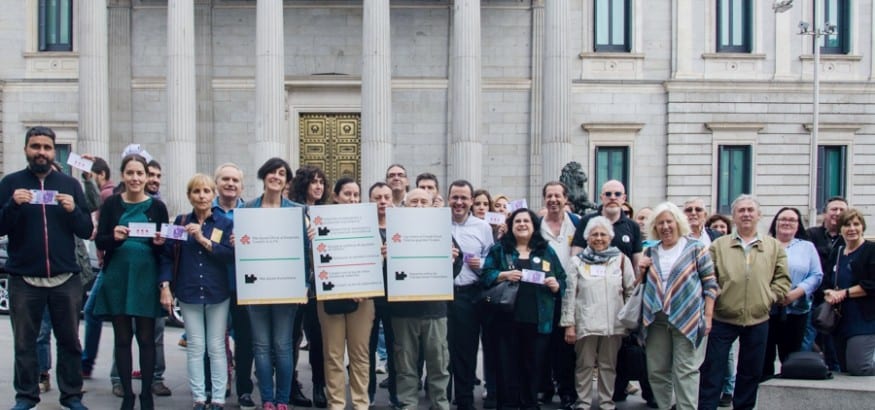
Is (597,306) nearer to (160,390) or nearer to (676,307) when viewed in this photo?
(676,307)

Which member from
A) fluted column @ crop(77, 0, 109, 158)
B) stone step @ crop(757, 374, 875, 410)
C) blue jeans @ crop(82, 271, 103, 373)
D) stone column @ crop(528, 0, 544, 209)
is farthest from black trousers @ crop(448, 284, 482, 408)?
stone column @ crop(528, 0, 544, 209)

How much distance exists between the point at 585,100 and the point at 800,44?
23.3 ft

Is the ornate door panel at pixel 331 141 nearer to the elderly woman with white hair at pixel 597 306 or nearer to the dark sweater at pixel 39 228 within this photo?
the elderly woman with white hair at pixel 597 306

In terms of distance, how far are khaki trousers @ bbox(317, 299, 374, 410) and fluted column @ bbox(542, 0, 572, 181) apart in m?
16.8

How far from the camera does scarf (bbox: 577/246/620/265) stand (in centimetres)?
928

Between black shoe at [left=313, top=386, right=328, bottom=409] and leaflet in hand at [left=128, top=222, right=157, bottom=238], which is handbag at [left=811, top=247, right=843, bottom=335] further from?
leaflet in hand at [left=128, top=222, right=157, bottom=238]

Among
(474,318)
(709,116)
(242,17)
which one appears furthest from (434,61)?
(474,318)

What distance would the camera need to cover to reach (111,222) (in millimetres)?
8461

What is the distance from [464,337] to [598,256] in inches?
A: 64.9

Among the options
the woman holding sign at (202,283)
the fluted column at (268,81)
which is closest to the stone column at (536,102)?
the fluted column at (268,81)

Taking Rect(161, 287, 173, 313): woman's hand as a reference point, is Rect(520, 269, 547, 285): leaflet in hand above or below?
above

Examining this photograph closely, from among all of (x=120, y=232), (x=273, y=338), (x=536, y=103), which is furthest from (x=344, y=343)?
(x=536, y=103)

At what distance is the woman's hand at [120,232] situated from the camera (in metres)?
8.34

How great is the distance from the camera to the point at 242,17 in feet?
92.2
